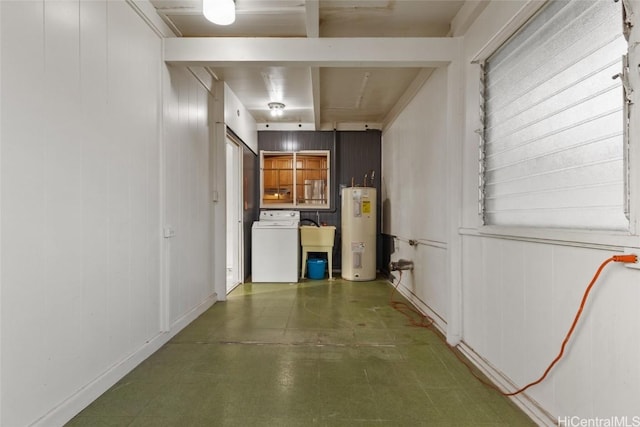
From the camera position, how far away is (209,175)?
Answer: 11.7 ft

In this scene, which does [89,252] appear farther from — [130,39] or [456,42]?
[456,42]

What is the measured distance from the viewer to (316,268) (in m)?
5.20

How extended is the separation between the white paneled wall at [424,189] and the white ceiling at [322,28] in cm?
36

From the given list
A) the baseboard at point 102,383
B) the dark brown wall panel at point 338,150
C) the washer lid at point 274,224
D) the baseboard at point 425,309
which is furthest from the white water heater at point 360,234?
the baseboard at point 102,383

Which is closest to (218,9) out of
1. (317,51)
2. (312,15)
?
(312,15)

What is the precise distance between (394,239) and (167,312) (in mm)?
3254

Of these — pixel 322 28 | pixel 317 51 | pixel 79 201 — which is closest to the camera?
pixel 79 201

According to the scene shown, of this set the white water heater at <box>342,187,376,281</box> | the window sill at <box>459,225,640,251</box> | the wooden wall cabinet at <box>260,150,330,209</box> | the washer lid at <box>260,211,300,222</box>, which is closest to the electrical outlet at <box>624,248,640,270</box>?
the window sill at <box>459,225,640,251</box>

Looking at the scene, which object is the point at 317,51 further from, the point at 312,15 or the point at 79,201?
the point at 79,201

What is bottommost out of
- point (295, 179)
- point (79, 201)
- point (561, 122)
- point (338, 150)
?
point (79, 201)

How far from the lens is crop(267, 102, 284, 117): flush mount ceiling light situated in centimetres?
463

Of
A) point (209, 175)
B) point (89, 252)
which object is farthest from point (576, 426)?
point (209, 175)

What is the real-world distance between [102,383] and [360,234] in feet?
12.3

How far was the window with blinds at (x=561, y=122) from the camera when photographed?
1247 millimetres
